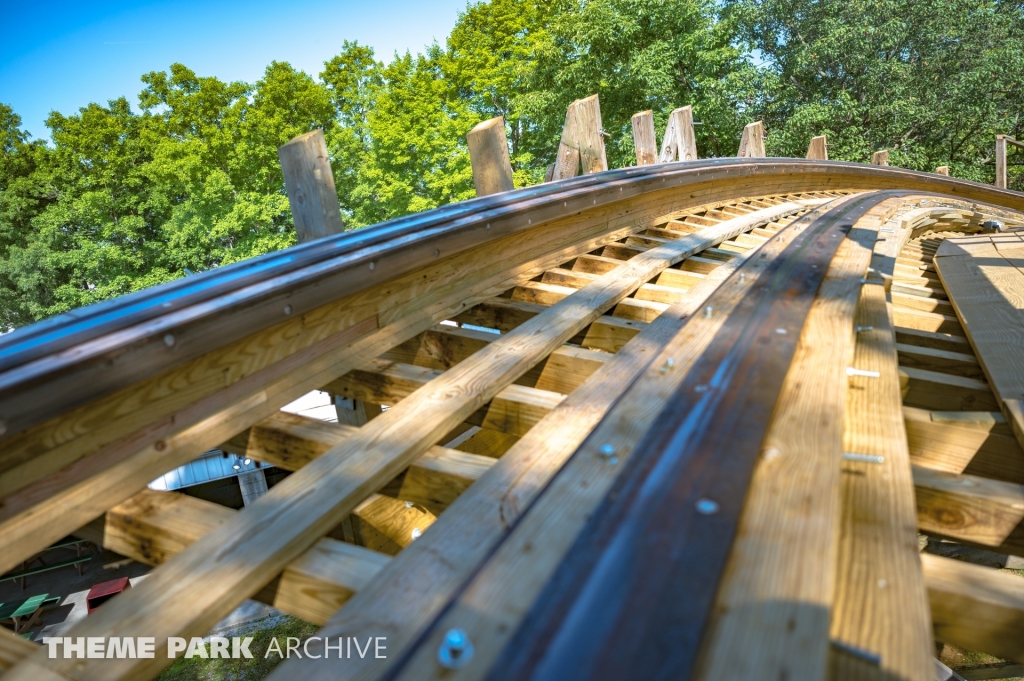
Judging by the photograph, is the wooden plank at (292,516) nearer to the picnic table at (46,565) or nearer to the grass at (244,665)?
the grass at (244,665)

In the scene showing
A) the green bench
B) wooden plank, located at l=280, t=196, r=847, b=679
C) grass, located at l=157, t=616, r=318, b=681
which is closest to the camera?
wooden plank, located at l=280, t=196, r=847, b=679

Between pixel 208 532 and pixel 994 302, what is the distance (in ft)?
10.0

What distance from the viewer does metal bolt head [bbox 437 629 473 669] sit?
80cm

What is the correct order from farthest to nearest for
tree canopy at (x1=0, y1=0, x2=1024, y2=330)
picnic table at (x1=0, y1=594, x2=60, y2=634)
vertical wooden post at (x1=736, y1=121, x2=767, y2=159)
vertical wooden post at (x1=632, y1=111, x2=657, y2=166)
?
1. tree canopy at (x1=0, y1=0, x2=1024, y2=330)
2. picnic table at (x1=0, y1=594, x2=60, y2=634)
3. vertical wooden post at (x1=736, y1=121, x2=767, y2=159)
4. vertical wooden post at (x1=632, y1=111, x2=657, y2=166)

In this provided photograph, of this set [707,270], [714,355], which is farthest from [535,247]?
[714,355]

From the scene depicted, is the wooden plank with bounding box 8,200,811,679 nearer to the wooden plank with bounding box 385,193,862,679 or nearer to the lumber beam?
the wooden plank with bounding box 385,193,862,679

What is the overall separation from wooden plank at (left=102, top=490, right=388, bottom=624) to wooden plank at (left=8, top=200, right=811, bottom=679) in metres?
0.05

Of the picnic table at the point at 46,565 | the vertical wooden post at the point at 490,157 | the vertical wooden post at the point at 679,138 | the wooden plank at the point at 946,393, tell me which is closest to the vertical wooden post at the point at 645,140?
the vertical wooden post at the point at 679,138

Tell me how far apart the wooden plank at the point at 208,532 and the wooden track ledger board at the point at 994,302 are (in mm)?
1603

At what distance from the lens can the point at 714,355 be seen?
170cm

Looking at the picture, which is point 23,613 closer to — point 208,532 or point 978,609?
point 208,532

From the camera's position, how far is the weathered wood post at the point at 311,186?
9.34 feet

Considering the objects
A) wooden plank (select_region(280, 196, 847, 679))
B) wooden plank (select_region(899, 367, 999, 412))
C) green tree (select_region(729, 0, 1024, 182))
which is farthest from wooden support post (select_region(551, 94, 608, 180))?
green tree (select_region(729, 0, 1024, 182))

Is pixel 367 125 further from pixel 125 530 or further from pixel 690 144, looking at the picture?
pixel 125 530
